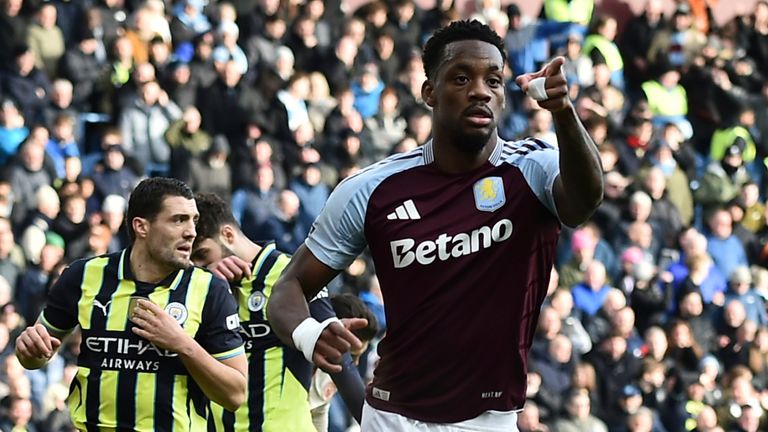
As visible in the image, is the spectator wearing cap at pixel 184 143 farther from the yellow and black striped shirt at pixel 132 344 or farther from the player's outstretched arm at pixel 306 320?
the player's outstretched arm at pixel 306 320

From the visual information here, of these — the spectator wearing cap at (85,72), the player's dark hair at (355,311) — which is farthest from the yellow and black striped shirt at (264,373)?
the spectator wearing cap at (85,72)

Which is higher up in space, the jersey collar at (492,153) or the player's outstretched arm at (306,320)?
the jersey collar at (492,153)

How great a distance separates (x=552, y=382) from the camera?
52.8 ft

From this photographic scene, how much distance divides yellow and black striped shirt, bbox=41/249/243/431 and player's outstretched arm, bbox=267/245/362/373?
1.19 meters

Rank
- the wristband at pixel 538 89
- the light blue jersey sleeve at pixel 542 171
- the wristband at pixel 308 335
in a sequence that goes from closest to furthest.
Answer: the wristband at pixel 538 89 → the wristband at pixel 308 335 → the light blue jersey sleeve at pixel 542 171

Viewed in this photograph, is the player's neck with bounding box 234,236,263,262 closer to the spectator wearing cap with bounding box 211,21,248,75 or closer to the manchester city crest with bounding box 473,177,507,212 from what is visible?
the manchester city crest with bounding box 473,177,507,212

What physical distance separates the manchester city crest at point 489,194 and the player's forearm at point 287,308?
0.75m

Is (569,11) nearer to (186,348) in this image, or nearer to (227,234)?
(227,234)

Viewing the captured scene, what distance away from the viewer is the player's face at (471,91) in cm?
612

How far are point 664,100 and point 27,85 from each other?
29.4 ft

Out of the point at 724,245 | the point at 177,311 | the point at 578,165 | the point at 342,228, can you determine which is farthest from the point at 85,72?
the point at 578,165

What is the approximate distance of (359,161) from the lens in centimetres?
1806

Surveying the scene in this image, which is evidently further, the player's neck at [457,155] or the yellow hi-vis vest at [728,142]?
the yellow hi-vis vest at [728,142]

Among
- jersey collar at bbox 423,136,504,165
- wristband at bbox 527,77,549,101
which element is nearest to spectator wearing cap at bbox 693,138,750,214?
jersey collar at bbox 423,136,504,165
